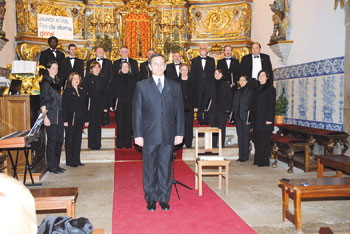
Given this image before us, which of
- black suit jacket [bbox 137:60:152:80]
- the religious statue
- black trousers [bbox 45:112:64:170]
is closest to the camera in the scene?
black trousers [bbox 45:112:64:170]

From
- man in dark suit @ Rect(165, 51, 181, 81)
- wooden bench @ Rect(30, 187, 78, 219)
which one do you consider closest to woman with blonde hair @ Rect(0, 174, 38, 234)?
wooden bench @ Rect(30, 187, 78, 219)

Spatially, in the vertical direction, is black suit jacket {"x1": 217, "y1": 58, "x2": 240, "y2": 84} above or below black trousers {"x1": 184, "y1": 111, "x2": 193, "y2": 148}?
above

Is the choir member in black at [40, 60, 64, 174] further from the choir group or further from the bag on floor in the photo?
the bag on floor

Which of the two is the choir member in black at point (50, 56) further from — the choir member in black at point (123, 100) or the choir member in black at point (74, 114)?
the choir member in black at point (74, 114)

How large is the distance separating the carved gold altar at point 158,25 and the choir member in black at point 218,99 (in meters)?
4.25

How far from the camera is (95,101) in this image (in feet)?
22.6

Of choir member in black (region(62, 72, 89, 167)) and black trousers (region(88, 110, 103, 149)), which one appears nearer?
choir member in black (region(62, 72, 89, 167))

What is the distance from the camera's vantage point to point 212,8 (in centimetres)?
1163

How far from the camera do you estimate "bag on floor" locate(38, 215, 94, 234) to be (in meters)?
1.86

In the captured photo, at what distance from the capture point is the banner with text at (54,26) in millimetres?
9711

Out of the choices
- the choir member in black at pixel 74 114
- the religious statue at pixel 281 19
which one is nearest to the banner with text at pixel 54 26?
the choir member in black at pixel 74 114

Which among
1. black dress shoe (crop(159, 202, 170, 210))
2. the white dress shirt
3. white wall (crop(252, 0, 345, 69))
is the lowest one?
black dress shoe (crop(159, 202, 170, 210))

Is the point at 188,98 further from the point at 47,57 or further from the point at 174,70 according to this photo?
the point at 47,57

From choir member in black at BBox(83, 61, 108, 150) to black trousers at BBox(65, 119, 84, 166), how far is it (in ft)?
2.06
